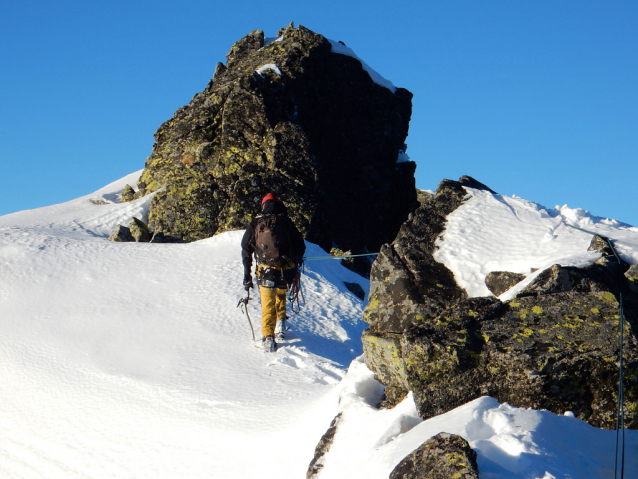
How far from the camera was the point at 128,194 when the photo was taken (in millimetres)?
17594

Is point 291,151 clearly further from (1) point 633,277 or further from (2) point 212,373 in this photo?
(1) point 633,277

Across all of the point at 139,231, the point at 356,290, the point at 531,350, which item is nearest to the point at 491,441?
the point at 531,350

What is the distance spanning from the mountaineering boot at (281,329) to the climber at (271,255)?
0.76 ft

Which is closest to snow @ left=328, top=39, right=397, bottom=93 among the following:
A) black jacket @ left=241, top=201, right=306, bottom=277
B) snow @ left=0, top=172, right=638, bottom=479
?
snow @ left=0, top=172, right=638, bottom=479

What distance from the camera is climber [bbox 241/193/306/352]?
863 centimetres

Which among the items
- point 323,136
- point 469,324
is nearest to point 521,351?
point 469,324

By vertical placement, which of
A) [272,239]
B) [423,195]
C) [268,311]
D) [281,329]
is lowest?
[281,329]

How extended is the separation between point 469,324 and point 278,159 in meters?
10.5

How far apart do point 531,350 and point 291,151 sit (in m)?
11.2

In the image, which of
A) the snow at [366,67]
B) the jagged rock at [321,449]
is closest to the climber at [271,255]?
the jagged rock at [321,449]

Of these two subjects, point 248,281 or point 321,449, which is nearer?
point 321,449

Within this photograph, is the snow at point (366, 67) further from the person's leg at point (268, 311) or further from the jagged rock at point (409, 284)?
the jagged rock at point (409, 284)

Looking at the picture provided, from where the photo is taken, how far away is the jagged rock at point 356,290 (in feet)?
39.7

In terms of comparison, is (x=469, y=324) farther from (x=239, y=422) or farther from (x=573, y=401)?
(x=239, y=422)
